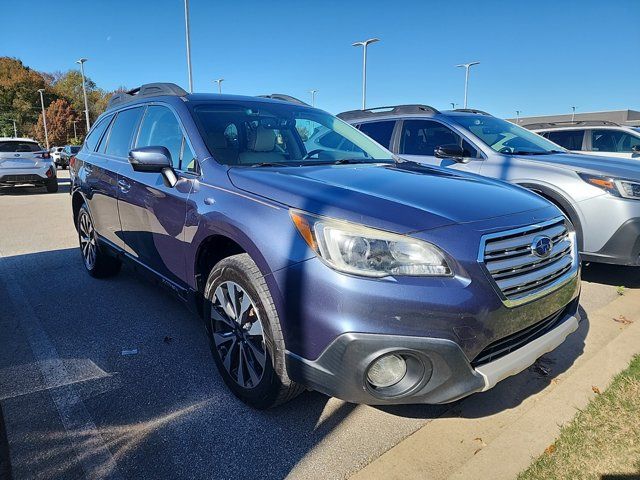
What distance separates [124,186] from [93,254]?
1.52 meters

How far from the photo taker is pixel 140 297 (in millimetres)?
4344

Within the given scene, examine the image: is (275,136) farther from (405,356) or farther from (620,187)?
(620,187)

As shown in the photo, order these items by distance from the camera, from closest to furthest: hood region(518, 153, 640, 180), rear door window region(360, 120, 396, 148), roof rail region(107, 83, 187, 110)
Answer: roof rail region(107, 83, 187, 110) < hood region(518, 153, 640, 180) < rear door window region(360, 120, 396, 148)

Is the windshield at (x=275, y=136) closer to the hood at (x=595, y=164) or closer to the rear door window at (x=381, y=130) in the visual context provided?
the hood at (x=595, y=164)

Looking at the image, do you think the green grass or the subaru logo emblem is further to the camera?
the subaru logo emblem

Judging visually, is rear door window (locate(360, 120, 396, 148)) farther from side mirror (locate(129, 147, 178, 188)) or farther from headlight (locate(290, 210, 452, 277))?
headlight (locate(290, 210, 452, 277))

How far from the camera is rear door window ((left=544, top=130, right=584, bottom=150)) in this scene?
29.1 feet

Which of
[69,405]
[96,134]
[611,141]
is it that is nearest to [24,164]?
[96,134]

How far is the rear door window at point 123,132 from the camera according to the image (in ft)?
12.9

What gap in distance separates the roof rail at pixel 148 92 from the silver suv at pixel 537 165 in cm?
279

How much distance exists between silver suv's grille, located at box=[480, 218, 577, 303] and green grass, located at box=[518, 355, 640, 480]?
2.47ft

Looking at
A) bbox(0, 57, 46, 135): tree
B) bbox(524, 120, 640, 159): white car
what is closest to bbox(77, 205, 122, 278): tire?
bbox(524, 120, 640, 159): white car

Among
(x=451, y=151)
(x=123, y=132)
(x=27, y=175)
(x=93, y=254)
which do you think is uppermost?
(x=123, y=132)

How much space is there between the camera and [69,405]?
2.58m
